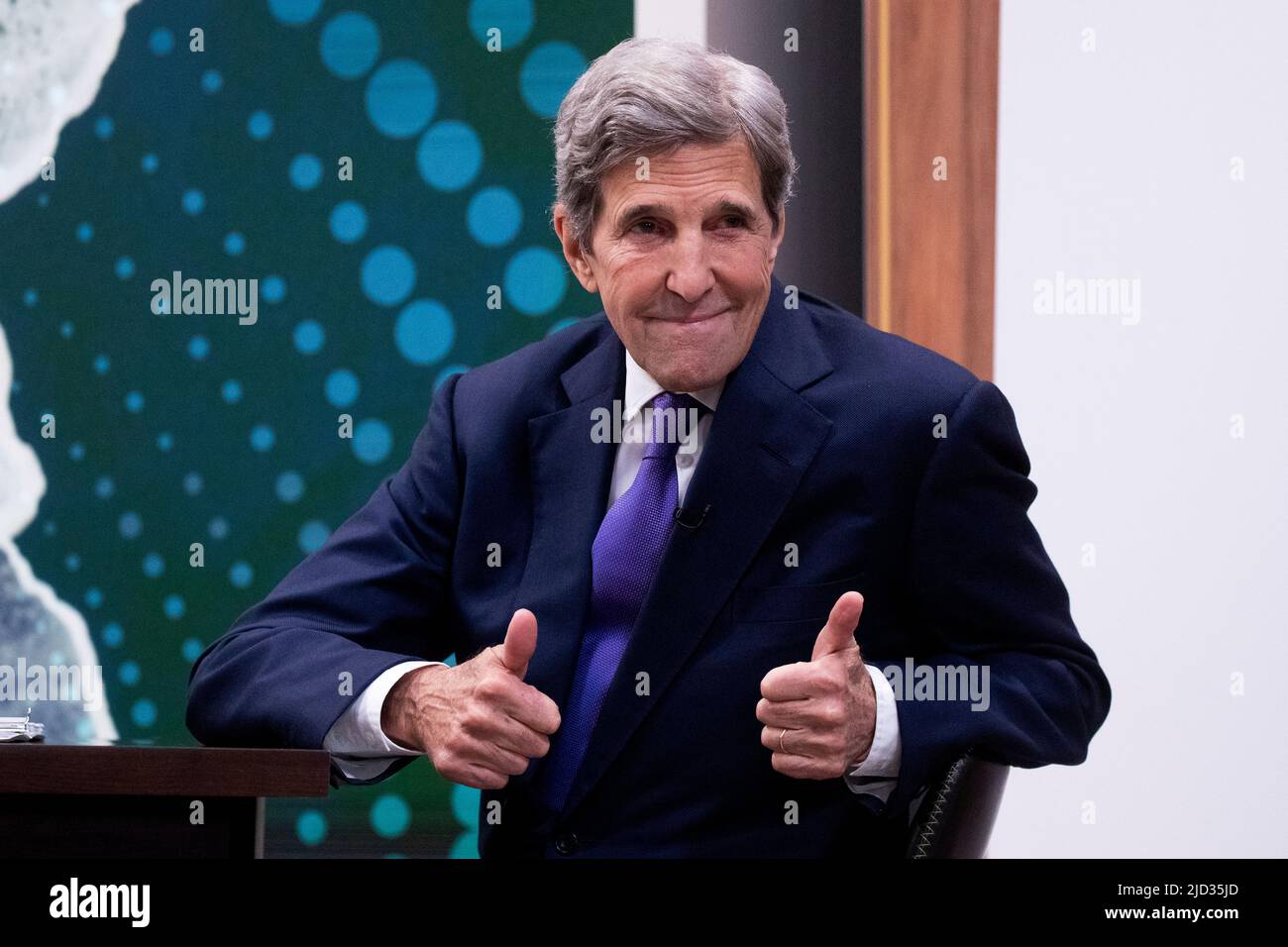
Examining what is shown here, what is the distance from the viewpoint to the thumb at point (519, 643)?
4.88ft

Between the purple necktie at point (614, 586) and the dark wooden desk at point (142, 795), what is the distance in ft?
1.33

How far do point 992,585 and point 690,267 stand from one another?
558 mm

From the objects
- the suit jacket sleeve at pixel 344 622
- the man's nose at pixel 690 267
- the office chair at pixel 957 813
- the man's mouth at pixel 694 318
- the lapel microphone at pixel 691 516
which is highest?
the man's nose at pixel 690 267

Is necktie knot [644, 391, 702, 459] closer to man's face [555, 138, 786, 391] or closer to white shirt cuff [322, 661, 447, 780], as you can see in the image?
man's face [555, 138, 786, 391]

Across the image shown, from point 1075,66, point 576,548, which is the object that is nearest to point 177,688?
point 576,548

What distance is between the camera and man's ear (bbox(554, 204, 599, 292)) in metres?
1.85

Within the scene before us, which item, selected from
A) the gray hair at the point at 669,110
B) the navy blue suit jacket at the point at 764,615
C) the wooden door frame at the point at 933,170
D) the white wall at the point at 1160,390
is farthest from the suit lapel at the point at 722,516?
the white wall at the point at 1160,390

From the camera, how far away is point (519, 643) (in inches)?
59.2

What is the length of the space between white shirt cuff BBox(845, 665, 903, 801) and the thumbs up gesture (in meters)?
0.04

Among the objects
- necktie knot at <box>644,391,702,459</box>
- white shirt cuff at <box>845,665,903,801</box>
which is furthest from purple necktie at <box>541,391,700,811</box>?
white shirt cuff at <box>845,665,903,801</box>

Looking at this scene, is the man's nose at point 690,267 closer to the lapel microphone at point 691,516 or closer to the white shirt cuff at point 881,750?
the lapel microphone at point 691,516

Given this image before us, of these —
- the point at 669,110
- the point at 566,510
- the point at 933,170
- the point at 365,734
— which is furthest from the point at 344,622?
the point at 933,170

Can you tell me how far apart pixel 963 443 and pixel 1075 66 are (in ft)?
4.23
